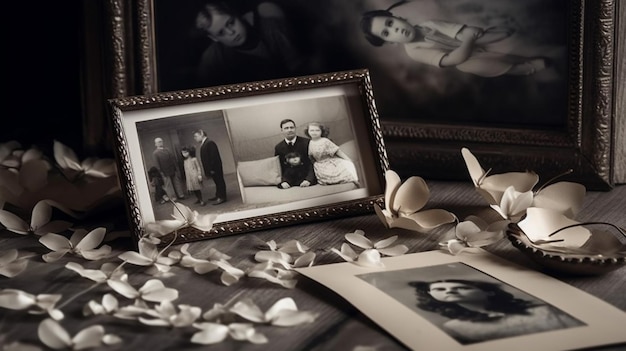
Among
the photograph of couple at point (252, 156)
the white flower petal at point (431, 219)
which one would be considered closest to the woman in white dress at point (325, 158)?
the photograph of couple at point (252, 156)

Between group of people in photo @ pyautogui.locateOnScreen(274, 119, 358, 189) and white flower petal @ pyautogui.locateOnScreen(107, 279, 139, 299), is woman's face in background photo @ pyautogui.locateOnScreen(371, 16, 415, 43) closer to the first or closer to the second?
group of people in photo @ pyautogui.locateOnScreen(274, 119, 358, 189)

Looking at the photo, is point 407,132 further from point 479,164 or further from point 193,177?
point 193,177

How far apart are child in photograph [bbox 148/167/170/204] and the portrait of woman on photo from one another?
0.33 m

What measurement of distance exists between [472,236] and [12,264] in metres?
0.52

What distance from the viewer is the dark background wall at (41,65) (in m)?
1.63

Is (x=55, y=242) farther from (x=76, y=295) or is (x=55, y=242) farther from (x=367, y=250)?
(x=367, y=250)

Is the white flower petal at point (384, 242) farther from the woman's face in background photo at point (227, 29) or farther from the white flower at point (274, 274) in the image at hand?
the woman's face in background photo at point (227, 29)

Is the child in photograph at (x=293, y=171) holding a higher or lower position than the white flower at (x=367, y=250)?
higher

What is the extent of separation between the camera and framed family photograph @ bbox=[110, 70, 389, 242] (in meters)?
1.08

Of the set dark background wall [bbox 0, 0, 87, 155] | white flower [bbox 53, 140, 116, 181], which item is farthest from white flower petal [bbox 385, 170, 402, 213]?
dark background wall [bbox 0, 0, 87, 155]

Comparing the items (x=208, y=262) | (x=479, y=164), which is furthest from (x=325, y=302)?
(x=479, y=164)

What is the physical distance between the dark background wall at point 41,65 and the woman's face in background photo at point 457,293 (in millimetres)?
894

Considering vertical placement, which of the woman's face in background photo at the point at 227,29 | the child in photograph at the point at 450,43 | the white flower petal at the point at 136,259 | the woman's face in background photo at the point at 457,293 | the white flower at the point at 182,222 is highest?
the woman's face in background photo at the point at 227,29

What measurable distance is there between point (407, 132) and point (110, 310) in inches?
23.1
